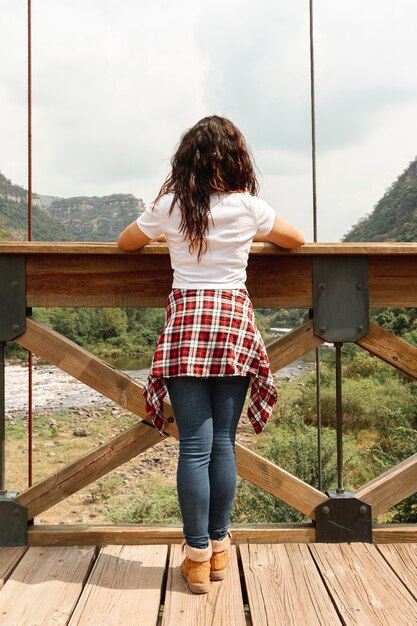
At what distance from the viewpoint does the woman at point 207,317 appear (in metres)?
1.40

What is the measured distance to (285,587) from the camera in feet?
4.68

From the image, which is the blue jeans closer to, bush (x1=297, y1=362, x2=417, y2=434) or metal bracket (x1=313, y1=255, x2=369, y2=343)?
metal bracket (x1=313, y1=255, x2=369, y2=343)

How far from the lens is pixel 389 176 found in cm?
3694

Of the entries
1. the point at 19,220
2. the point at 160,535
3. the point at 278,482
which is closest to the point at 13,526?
the point at 160,535

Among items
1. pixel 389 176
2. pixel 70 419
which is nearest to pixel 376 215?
pixel 389 176

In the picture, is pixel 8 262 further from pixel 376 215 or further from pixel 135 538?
pixel 376 215

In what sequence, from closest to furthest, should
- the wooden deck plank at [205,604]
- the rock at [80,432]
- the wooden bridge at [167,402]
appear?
the wooden deck plank at [205,604]
the wooden bridge at [167,402]
the rock at [80,432]

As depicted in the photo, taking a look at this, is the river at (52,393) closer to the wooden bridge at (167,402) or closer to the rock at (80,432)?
the rock at (80,432)

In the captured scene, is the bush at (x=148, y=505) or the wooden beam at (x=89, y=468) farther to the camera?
the bush at (x=148, y=505)

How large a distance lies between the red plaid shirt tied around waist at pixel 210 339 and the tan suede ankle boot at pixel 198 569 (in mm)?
415

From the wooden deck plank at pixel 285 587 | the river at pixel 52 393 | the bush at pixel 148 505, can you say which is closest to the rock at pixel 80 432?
the river at pixel 52 393

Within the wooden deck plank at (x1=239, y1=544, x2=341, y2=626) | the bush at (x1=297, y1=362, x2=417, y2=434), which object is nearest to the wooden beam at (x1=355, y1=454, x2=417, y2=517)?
the wooden deck plank at (x1=239, y1=544, x2=341, y2=626)

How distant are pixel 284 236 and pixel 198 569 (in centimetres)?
82

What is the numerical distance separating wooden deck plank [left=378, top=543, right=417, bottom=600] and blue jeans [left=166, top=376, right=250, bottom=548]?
0.45m
